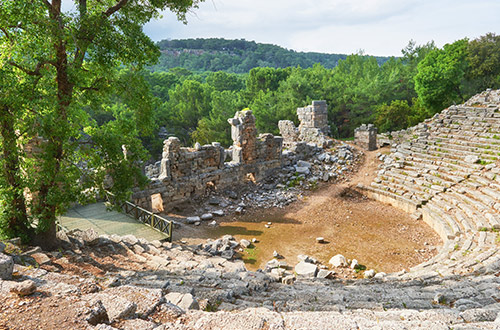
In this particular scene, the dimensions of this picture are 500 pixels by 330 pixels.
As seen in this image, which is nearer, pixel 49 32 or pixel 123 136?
pixel 49 32

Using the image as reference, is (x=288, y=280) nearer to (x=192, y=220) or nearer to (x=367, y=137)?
(x=192, y=220)

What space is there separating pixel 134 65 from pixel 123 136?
1773 mm

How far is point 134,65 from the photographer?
8023mm

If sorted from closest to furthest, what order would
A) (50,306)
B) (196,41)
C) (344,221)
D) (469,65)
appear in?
(50,306) → (344,221) → (469,65) → (196,41)

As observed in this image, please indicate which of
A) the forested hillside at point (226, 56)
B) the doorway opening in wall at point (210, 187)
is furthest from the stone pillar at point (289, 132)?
the forested hillside at point (226, 56)

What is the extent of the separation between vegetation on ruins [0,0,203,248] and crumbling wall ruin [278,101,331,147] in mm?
14771

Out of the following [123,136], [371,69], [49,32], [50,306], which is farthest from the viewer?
[371,69]

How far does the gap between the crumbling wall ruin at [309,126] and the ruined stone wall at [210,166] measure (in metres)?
3.97

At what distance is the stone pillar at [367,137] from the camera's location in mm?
21250

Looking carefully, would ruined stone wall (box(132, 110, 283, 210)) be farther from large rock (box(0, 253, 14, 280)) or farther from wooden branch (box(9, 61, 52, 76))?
large rock (box(0, 253, 14, 280))

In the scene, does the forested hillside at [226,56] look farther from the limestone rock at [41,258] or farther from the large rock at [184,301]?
the large rock at [184,301]

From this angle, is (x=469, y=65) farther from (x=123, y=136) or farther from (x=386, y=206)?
(x=123, y=136)

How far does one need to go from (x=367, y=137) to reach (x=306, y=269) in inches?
534

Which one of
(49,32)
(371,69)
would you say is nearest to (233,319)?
(49,32)
